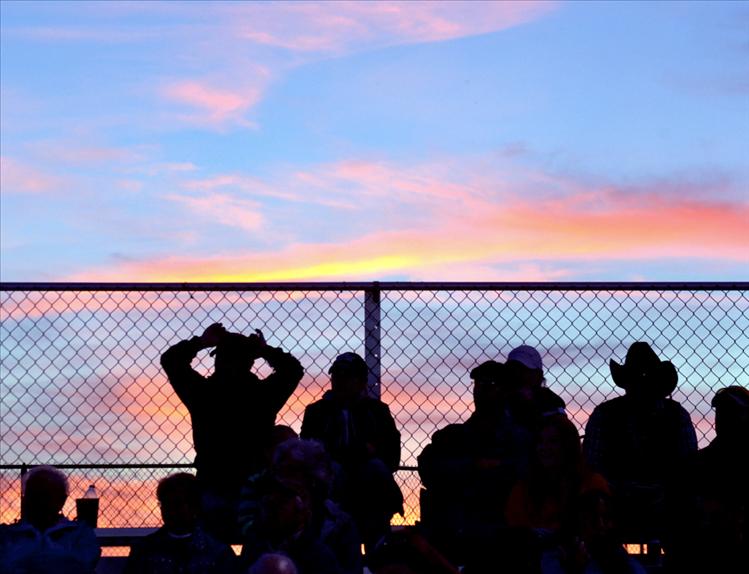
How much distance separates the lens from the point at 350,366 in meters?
9.97

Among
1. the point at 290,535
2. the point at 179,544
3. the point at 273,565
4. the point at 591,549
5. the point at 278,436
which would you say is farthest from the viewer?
the point at 278,436

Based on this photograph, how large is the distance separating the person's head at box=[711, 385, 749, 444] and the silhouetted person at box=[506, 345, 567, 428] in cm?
101

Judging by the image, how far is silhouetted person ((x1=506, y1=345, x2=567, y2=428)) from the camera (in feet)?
32.8

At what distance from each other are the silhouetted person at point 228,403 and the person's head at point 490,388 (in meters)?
1.20

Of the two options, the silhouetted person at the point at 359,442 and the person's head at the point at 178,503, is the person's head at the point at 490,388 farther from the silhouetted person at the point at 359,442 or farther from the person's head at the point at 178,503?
the person's head at the point at 178,503

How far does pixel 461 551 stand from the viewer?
8930 millimetres

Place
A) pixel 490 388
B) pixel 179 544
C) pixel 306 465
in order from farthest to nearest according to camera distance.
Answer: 1. pixel 490 388
2. pixel 179 544
3. pixel 306 465

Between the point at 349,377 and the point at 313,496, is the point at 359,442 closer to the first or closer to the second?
the point at 349,377

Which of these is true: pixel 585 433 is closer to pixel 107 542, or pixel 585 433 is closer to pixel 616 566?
pixel 616 566

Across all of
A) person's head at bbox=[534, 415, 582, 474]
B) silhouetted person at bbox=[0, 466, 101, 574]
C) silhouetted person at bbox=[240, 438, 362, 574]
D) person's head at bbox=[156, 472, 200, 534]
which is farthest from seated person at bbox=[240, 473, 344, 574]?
person's head at bbox=[534, 415, 582, 474]

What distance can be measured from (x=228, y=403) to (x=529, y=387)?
198cm

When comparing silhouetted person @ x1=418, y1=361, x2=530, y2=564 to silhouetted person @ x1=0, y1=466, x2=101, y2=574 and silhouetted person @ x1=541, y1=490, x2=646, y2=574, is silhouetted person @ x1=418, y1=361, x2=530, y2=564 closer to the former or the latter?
silhouetted person @ x1=541, y1=490, x2=646, y2=574

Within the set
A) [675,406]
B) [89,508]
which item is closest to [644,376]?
[675,406]

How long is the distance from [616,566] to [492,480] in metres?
1.29
